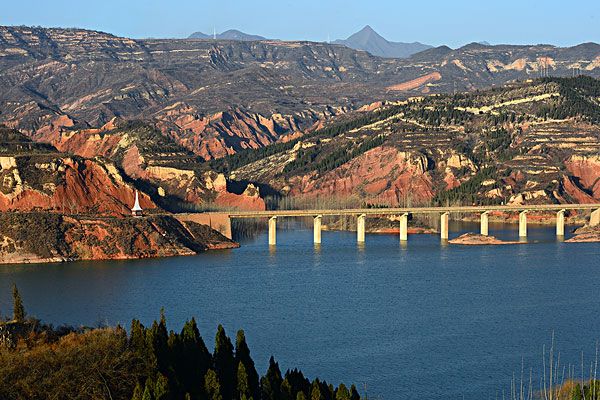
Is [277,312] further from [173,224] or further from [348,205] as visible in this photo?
[348,205]

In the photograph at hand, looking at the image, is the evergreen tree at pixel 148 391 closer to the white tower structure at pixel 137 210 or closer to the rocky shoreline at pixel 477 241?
the white tower structure at pixel 137 210

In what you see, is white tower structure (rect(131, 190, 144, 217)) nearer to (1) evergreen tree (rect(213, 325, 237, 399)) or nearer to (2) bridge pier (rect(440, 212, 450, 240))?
(2) bridge pier (rect(440, 212, 450, 240))

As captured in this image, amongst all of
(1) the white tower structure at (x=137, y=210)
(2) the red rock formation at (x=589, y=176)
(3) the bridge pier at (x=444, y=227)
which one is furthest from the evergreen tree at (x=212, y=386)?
(2) the red rock formation at (x=589, y=176)

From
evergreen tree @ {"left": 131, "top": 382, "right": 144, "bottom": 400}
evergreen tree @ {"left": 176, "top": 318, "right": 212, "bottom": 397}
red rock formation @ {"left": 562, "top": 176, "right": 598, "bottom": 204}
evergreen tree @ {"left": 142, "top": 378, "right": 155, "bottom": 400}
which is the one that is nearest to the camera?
evergreen tree @ {"left": 142, "top": 378, "right": 155, "bottom": 400}

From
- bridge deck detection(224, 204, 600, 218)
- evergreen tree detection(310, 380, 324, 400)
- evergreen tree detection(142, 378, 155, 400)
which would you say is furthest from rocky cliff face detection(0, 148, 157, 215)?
evergreen tree detection(142, 378, 155, 400)

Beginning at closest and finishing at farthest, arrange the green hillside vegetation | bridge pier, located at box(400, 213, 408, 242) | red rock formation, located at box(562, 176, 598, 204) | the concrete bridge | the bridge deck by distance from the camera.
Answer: the green hillside vegetation, the concrete bridge, the bridge deck, bridge pier, located at box(400, 213, 408, 242), red rock formation, located at box(562, 176, 598, 204)

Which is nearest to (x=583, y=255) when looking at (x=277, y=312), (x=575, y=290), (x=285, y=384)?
(x=575, y=290)
